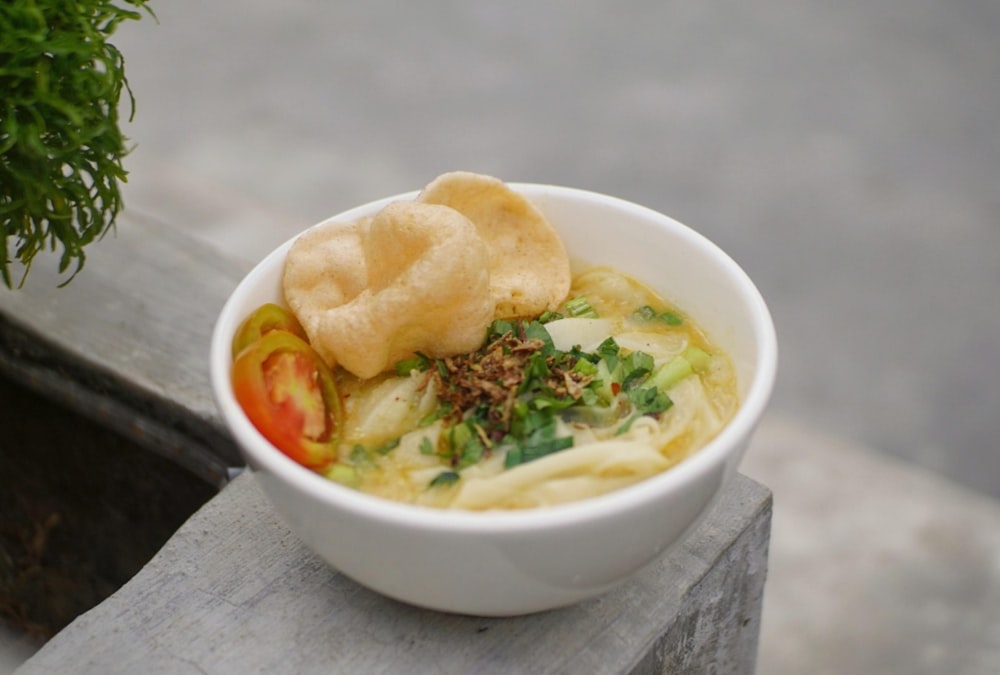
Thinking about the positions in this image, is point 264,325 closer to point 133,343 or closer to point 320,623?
point 320,623

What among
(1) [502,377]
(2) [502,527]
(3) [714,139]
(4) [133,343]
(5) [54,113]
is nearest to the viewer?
(2) [502,527]

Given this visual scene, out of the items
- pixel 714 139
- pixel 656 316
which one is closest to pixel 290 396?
pixel 656 316

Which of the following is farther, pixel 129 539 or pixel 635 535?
pixel 129 539

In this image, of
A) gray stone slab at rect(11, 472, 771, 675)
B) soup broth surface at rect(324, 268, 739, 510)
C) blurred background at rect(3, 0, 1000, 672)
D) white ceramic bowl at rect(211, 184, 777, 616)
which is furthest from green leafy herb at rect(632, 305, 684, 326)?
blurred background at rect(3, 0, 1000, 672)

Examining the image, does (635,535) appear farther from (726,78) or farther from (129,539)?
(726,78)

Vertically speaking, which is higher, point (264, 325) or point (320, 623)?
point (264, 325)

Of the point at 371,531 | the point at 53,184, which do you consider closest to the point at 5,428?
the point at 53,184
